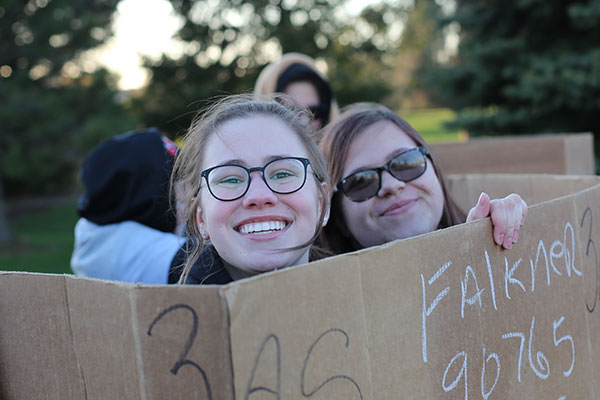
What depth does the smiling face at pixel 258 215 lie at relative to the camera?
131 centimetres

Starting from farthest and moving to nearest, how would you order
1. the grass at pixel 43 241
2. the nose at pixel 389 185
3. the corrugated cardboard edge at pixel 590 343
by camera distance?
1. the grass at pixel 43 241
2. the nose at pixel 389 185
3. the corrugated cardboard edge at pixel 590 343

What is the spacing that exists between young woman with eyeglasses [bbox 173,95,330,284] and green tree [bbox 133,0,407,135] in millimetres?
12056

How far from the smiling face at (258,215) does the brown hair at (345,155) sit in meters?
0.58

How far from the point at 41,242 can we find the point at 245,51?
6.79 metres

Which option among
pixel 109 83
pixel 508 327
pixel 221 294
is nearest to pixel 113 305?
pixel 221 294

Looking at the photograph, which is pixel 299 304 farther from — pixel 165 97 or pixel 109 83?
pixel 165 97

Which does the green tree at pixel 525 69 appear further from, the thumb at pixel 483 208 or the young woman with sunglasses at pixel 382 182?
the thumb at pixel 483 208

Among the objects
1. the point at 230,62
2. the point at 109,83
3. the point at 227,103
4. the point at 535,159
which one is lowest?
the point at 535,159

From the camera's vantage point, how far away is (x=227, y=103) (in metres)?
1.69

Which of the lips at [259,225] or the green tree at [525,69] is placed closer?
the lips at [259,225]

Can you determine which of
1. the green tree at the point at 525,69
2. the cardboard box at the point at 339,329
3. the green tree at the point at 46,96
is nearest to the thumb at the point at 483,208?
the cardboard box at the point at 339,329

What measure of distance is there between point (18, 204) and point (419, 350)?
1547 centimetres

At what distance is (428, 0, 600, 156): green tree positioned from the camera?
5688 millimetres

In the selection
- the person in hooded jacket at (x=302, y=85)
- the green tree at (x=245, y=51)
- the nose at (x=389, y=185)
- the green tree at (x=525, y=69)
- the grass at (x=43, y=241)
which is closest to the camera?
the nose at (x=389, y=185)
